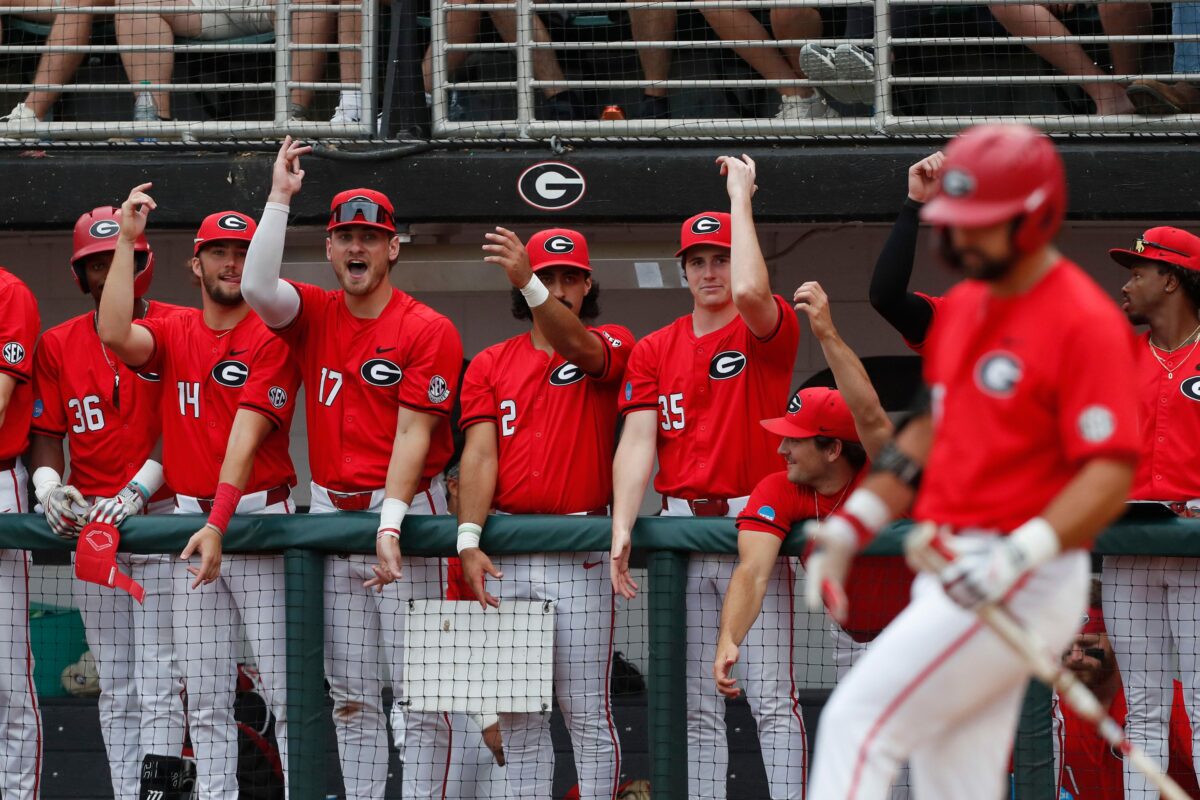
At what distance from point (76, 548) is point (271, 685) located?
30.5 inches

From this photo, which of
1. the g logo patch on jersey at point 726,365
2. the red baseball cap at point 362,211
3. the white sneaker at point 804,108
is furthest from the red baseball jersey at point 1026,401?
the white sneaker at point 804,108

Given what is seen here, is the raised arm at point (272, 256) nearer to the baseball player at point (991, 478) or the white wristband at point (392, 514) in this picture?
the white wristband at point (392, 514)

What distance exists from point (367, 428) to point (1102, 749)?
258 centimetres

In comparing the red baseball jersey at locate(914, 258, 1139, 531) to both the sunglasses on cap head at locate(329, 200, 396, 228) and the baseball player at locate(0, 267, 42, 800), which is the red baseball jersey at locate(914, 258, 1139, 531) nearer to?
the sunglasses on cap head at locate(329, 200, 396, 228)

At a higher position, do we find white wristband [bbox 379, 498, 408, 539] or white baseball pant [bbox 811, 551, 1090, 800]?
white wristband [bbox 379, 498, 408, 539]

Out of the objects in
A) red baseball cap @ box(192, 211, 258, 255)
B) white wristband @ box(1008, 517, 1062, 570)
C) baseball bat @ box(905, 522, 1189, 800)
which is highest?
red baseball cap @ box(192, 211, 258, 255)

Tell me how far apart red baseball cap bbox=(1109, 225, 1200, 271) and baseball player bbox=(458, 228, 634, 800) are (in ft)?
5.90

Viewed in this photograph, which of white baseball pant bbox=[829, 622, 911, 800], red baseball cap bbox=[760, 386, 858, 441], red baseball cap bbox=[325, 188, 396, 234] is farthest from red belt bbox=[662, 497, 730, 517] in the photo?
red baseball cap bbox=[325, 188, 396, 234]

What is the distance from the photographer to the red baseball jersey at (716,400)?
483 cm

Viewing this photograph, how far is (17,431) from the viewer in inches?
207

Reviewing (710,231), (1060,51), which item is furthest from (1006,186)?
(1060,51)

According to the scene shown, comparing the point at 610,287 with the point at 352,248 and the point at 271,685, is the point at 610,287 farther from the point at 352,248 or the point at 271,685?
the point at 271,685

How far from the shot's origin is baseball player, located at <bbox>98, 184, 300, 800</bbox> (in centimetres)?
475

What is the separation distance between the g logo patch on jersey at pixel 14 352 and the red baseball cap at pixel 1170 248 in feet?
12.9
